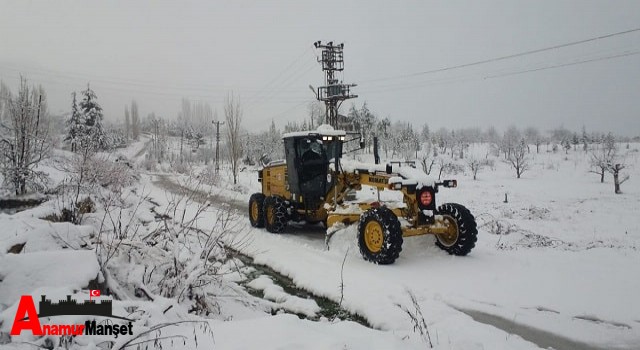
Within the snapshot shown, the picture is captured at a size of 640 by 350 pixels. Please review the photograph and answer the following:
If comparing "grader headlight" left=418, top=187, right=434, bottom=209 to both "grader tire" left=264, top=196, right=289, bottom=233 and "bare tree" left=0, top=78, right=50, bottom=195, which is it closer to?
"grader tire" left=264, top=196, right=289, bottom=233

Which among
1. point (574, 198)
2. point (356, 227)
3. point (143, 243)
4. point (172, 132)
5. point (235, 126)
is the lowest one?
point (574, 198)

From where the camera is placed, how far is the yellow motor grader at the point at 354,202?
697cm

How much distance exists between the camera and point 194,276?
13.0 feet

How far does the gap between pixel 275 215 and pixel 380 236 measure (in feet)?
12.7

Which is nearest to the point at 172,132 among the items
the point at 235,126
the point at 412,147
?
the point at 412,147

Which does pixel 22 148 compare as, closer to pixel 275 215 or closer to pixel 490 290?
pixel 275 215

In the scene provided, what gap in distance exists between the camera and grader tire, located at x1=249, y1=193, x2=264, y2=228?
11086 mm

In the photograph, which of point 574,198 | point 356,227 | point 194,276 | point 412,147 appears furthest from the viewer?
point 412,147

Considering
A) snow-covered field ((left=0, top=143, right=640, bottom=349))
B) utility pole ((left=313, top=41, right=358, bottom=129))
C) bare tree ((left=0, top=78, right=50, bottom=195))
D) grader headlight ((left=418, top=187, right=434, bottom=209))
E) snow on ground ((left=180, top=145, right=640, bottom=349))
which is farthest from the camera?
utility pole ((left=313, top=41, right=358, bottom=129))

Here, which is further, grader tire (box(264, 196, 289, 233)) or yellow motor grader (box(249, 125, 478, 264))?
grader tire (box(264, 196, 289, 233))

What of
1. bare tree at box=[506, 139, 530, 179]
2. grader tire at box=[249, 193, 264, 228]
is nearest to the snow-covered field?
grader tire at box=[249, 193, 264, 228]

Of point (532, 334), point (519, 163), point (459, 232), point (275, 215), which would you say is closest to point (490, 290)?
point (532, 334)

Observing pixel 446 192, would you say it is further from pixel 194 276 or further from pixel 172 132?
pixel 172 132

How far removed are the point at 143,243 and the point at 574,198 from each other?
2807cm
